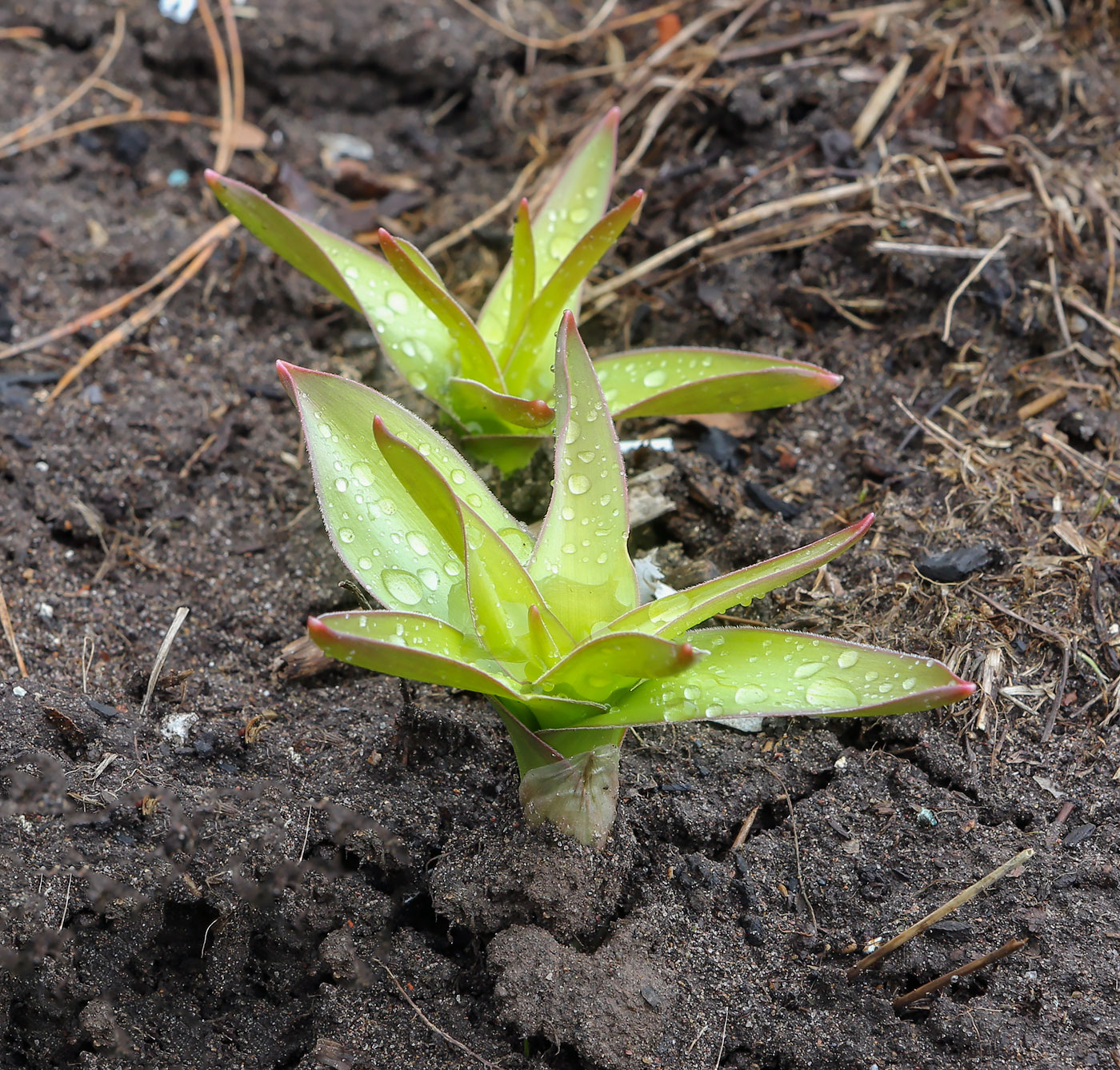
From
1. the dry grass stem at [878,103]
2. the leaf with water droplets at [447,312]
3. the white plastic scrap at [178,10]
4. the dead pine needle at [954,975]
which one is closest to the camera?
the dead pine needle at [954,975]

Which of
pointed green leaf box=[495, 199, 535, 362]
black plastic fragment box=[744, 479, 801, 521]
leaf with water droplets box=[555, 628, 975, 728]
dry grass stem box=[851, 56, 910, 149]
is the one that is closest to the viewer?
leaf with water droplets box=[555, 628, 975, 728]

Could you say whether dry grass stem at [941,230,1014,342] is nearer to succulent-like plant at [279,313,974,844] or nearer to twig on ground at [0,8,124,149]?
succulent-like plant at [279,313,974,844]

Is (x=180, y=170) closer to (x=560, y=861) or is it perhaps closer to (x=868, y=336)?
(x=868, y=336)

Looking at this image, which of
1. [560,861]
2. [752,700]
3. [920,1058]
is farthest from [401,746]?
[920,1058]

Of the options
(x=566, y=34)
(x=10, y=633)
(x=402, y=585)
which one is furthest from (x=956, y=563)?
(x=566, y=34)

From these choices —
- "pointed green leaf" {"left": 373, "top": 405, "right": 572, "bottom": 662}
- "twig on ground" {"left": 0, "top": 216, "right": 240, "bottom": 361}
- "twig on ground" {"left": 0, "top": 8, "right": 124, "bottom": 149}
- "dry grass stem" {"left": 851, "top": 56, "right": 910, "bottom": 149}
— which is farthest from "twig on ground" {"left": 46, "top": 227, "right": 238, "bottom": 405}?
"dry grass stem" {"left": 851, "top": 56, "right": 910, "bottom": 149}

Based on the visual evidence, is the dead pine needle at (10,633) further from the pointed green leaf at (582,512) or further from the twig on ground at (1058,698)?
the twig on ground at (1058,698)

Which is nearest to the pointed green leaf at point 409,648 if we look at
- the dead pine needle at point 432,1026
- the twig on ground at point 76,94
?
the dead pine needle at point 432,1026

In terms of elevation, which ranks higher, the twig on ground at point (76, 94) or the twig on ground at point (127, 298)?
the twig on ground at point (76, 94)
